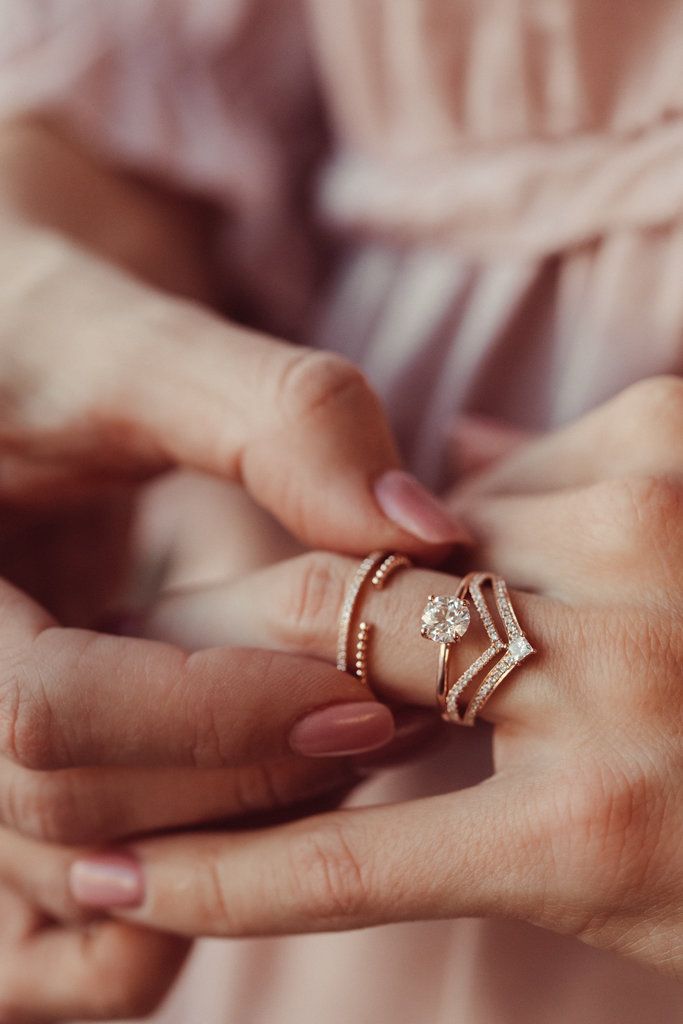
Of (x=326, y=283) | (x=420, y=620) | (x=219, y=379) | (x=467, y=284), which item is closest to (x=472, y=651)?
(x=420, y=620)

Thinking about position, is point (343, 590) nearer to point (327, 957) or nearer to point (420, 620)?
point (420, 620)

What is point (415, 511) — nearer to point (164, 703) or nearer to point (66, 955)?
point (164, 703)

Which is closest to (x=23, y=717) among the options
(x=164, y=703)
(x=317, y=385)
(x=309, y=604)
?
(x=164, y=703)

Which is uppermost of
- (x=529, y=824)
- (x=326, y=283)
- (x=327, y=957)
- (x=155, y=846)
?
(x=326, y=283)

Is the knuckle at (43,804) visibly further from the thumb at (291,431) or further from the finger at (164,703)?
the thumb at (291,431)

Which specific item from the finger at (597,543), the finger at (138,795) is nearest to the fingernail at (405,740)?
the finger at (138,795)

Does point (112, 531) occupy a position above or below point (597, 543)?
below
